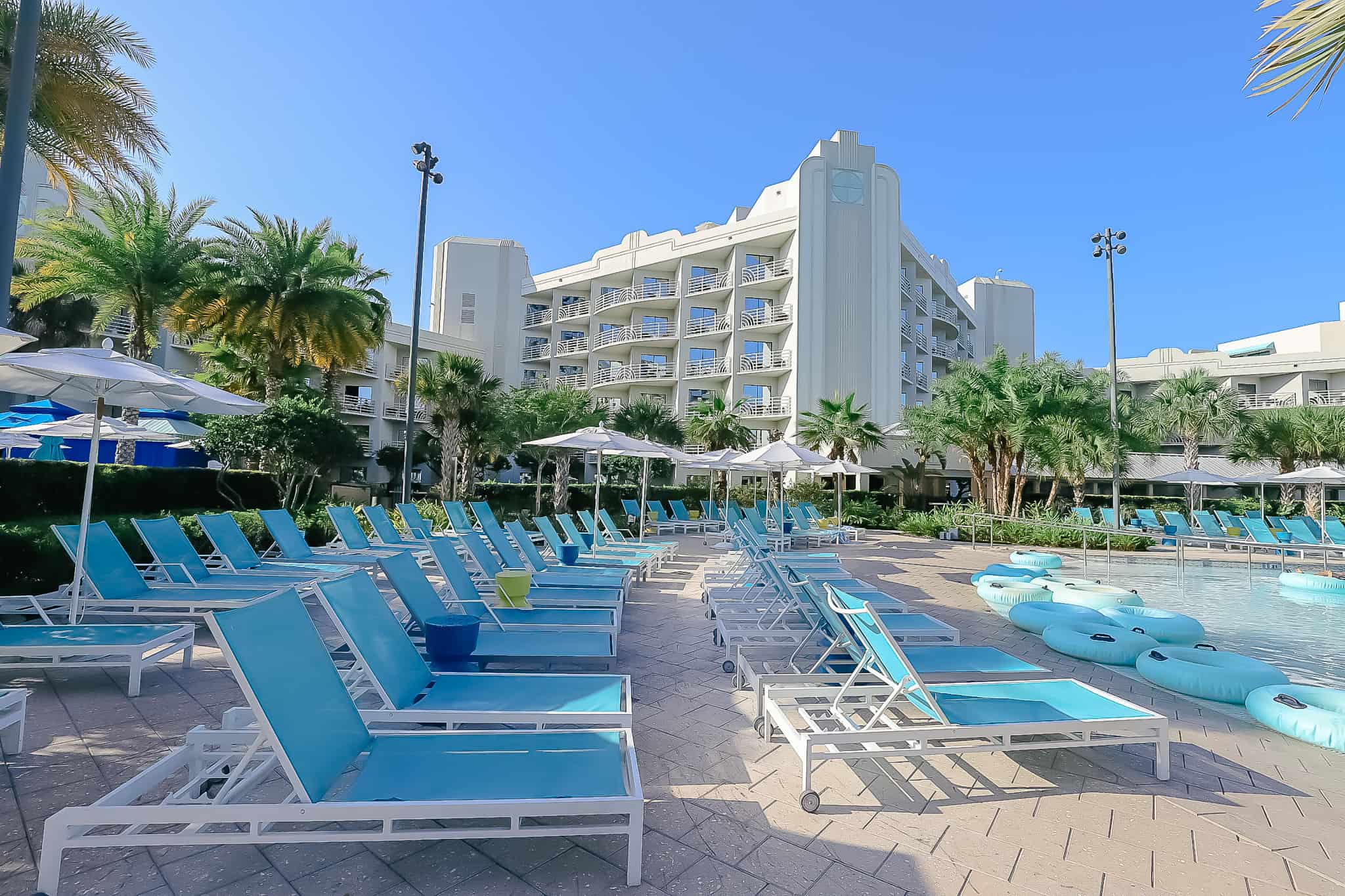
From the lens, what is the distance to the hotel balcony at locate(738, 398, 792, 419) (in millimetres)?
33656

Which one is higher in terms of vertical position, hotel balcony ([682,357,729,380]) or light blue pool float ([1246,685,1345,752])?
hotel balcony ([682,357,729,380])

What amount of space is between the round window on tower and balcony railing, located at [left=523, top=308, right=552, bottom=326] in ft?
65.2

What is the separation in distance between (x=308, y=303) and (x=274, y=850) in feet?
55.8

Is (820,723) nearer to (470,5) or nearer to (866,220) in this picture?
(470,5)

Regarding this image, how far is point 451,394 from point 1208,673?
17.4 meters

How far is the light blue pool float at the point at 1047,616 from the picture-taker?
6.78 m

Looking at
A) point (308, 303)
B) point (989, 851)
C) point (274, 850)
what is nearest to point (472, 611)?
point (274, 850)

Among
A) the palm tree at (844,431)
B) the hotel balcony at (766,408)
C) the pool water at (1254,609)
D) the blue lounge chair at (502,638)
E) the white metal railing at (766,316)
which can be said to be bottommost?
the pool water at (1254,609)

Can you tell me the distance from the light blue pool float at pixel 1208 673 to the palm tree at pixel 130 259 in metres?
18.5

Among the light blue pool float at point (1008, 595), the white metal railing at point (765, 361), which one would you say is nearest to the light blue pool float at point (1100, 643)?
the light blue pool float at point (1008, 595)

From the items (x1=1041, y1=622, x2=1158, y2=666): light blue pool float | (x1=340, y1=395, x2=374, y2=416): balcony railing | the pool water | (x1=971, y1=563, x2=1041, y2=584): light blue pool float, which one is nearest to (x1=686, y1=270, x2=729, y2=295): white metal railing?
(x1=340, y1=395, x2=374, y2=416): balcony railing

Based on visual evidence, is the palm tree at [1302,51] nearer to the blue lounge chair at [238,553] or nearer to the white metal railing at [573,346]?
the blue lounge chair at [238,553]

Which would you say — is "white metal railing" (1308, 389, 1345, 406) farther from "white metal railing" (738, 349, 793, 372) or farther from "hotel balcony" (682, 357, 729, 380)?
"hotel balcony" (682, 357, 729, 380)

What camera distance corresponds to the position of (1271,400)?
1576 inches
